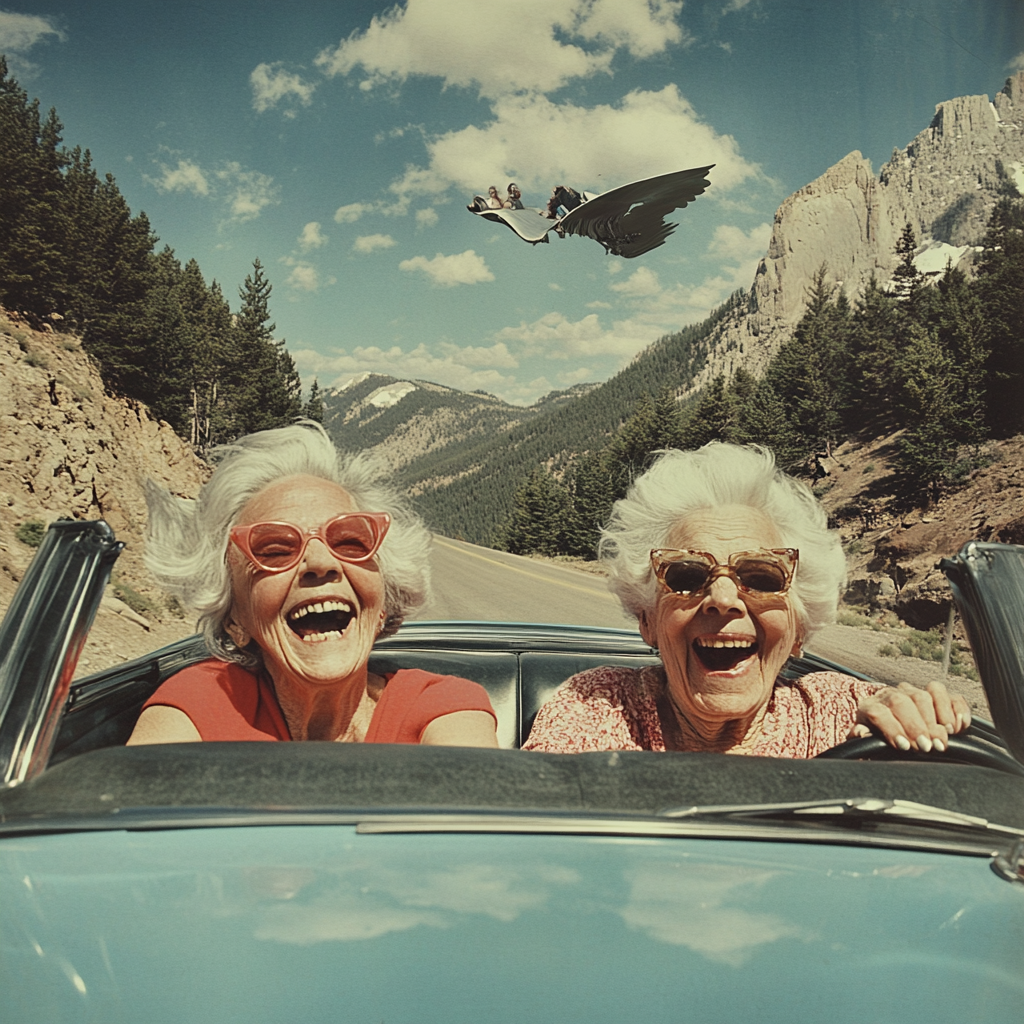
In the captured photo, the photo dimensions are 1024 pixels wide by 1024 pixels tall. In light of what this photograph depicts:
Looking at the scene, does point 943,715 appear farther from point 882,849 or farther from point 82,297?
point 82,297

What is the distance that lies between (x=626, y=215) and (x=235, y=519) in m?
3.50

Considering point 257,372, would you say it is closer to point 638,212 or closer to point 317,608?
point 638,212

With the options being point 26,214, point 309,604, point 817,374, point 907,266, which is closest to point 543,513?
point 817,374

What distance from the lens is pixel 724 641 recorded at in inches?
70.3

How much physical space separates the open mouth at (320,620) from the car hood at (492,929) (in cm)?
67

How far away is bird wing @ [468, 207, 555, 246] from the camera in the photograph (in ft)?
14.1

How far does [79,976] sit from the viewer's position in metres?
Result: 0.86

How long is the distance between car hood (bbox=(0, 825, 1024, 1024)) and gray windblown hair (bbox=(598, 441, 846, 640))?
100 cm

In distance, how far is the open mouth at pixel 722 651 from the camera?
1791 mm

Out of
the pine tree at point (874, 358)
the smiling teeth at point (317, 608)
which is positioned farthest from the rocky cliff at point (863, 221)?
the smiling teeth at point (317, 608)

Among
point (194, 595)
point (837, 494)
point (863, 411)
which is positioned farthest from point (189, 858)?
point (863, 411)

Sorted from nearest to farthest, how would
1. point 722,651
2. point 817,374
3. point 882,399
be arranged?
1. point 722,651
2. point 817,374
3. point 882,399

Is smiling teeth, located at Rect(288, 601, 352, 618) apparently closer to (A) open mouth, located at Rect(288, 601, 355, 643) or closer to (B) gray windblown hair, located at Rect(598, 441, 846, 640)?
(A) open mouth, located at Rect(288, 601, 355, 643)

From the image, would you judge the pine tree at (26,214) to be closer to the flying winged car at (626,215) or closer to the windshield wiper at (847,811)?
the flying winged car at (626,215)
